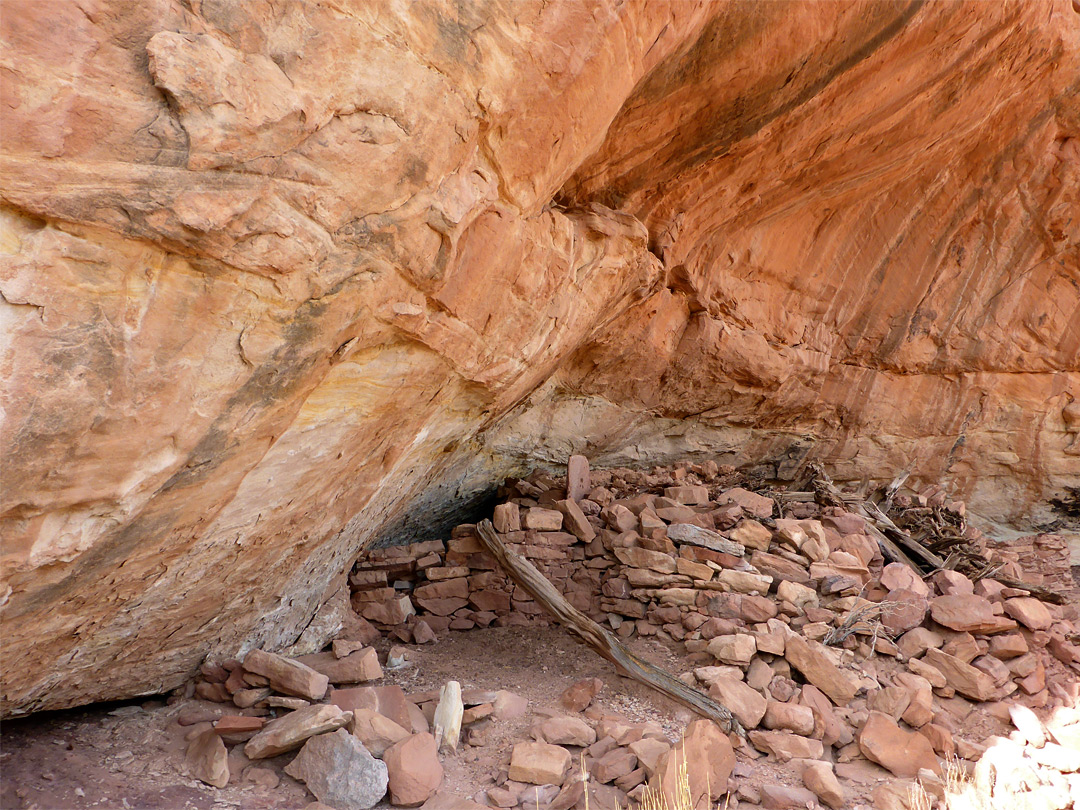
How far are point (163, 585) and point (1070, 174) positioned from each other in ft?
26.7

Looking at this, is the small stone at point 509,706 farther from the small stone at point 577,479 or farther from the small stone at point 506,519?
the small stone at point 577,479

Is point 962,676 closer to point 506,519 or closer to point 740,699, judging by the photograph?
point 740,699

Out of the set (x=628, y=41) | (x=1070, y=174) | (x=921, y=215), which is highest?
(x=1070, y=174)

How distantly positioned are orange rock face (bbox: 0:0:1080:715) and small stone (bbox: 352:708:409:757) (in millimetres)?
1057

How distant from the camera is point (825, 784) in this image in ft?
12.7

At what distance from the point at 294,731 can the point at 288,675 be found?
23.3 inches

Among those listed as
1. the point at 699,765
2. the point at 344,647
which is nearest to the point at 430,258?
the point at 699,765

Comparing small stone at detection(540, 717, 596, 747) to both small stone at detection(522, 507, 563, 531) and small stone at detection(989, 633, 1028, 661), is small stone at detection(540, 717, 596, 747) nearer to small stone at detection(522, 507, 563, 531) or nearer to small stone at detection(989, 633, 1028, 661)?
small stone at detection(522, 507, 563, 531)

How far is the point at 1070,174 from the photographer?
21.4ft

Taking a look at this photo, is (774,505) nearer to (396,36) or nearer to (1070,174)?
(1070,174)

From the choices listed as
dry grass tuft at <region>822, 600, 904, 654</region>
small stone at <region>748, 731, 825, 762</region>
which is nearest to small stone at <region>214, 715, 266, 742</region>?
small stone at <region>748, 731, 825, 762</region>

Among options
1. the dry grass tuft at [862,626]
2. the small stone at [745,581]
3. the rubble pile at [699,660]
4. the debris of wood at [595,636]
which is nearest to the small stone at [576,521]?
Answer: the rubble pile at [699,660]

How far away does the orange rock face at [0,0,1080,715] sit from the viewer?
2.36m

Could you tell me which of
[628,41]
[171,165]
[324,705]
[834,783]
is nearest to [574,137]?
[628,41]
